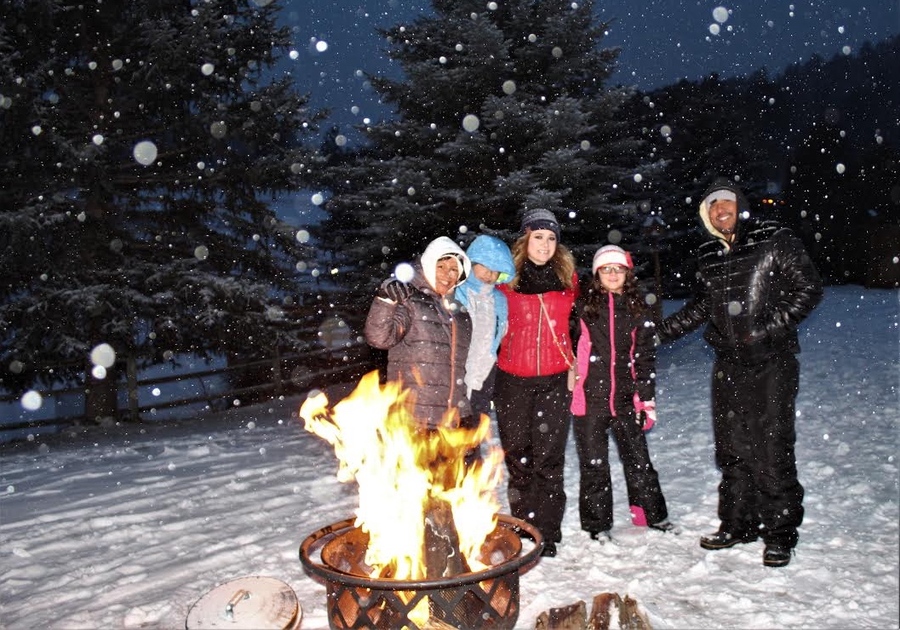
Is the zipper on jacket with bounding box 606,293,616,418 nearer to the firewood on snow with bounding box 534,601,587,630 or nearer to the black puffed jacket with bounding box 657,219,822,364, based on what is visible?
the black puffed jacket with bounding box 657,219,822,364

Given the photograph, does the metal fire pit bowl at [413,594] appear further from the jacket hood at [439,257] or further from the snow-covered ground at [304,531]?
the jacket hood at [439,257]

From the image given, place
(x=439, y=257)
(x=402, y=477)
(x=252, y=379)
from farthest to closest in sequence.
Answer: (x=252, y=379) → (x=439, y=257) → (x=402, y=477)

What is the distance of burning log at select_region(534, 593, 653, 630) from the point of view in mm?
3406

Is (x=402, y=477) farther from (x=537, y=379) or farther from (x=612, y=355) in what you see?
(x=612, y=355)

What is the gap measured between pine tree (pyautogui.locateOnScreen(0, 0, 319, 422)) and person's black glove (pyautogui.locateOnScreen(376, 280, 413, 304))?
6.75 metres

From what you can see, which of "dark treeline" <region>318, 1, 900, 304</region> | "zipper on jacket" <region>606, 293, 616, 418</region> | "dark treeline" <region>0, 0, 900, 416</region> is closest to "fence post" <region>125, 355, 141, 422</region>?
"dark treeline" <region>0, 0, 900, 416</region>

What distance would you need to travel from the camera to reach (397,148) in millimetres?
12602

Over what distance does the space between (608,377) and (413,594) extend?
7.28 feet

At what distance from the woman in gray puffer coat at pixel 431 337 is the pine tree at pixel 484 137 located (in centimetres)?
694

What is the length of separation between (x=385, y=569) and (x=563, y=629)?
976mm

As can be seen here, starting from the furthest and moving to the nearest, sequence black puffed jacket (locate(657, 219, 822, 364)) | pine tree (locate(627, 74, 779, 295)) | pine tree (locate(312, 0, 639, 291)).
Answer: pine tree (locate(627, 74, 779, 295))
pine tree (locate(312, 0, 639, 291))
black puffed jacket (locate(657, 219, 822, 364))

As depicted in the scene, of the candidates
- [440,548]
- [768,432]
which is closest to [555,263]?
[768,432]

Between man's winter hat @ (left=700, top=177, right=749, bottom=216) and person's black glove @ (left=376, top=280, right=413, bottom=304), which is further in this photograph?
man's winter hat @ (left=700, top=177, right=749, bottom=216)

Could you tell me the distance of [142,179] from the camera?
35.8 feet
